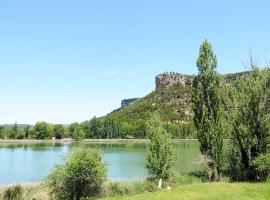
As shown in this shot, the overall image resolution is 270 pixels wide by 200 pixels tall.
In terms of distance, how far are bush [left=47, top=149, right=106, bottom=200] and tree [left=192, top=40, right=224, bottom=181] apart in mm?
11728

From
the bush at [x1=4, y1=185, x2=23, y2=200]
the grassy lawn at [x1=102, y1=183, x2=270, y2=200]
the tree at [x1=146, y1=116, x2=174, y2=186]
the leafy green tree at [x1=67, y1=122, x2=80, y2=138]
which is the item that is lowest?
the bush at [x1=4, y1=185, x2=23, y2=200]

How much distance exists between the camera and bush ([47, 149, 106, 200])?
80.2 feet

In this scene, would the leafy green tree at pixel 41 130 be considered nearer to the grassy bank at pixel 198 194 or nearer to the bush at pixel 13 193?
the grassy bank at pixel 198 194

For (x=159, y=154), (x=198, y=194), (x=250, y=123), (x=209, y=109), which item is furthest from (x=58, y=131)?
(x=198, y=194)

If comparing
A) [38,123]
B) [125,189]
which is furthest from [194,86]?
[38,123]

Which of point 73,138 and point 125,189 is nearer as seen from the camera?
point 125,189

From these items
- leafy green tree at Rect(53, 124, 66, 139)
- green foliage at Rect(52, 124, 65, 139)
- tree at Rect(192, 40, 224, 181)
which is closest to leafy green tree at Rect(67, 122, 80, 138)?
leafy green tree at Rect(53, 124, 66, 139)

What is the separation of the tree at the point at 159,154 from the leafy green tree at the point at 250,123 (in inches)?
251

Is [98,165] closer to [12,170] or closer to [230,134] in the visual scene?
[230,134]

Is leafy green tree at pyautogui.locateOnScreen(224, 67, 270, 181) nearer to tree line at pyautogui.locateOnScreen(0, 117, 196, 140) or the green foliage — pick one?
tree line at pyautogui.locateOnScreen(0, 117, 196, 140)

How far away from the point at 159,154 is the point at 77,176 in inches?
345

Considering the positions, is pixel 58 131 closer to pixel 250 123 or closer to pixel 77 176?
pixel 250 123

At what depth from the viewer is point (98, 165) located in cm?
2511

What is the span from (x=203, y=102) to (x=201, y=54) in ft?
14.9
